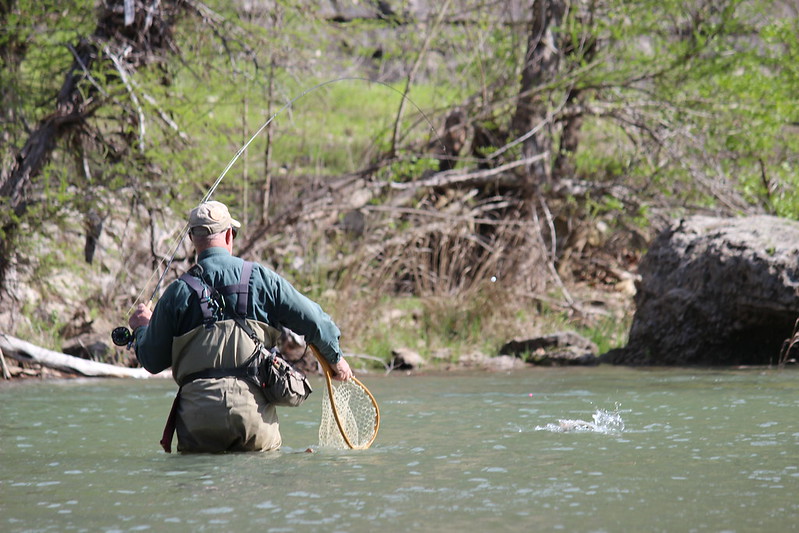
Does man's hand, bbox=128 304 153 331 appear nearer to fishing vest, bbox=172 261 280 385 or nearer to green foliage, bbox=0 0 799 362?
fishing vest, bbox=172 261 280 385

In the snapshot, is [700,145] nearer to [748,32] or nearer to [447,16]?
[748,32]

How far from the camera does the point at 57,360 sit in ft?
33.3

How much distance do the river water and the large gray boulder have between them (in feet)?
6.06

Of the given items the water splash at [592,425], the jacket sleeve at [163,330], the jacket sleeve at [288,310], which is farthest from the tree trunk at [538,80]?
the jacket sleeve at [163,330]

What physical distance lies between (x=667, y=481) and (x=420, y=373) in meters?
6.03

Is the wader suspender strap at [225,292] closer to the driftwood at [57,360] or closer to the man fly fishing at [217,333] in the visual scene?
the man fly fishing at [217,333]

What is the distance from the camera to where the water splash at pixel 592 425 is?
6.55 meters

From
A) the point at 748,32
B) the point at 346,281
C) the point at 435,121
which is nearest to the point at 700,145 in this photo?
the point at 748,32

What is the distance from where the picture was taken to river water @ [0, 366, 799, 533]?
423 centimetres

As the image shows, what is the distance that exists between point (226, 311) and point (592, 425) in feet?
7.93

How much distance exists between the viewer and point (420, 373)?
1084 cm

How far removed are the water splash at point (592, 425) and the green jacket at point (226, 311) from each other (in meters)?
1.70

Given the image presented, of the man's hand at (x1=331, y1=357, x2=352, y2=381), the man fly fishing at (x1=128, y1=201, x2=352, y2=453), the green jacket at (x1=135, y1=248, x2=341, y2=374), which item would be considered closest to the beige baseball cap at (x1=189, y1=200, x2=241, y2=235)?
the man fly fishing at (x1=128, y1=201, x2=352, y2=453)

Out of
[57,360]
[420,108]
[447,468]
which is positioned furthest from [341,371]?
[420,108]
